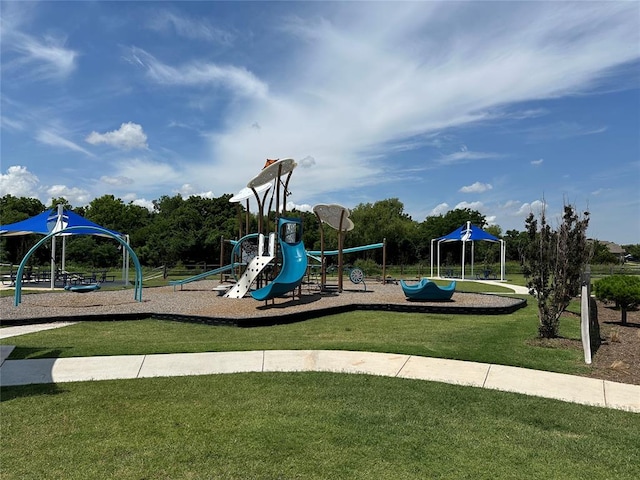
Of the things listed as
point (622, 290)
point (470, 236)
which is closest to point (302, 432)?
point (622, 290)

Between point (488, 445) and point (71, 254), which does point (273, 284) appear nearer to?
point (488, 445)

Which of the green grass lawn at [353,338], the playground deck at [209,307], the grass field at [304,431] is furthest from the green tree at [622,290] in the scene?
the grass field at [304,431]

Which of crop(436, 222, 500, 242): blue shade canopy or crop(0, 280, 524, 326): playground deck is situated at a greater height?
crop(436, 222, 500, 242): blue shade canopy

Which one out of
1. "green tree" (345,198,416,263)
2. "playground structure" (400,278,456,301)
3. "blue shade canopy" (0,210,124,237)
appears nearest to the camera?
"playground structure" (400,278,456,301)

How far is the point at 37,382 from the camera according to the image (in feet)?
20.2

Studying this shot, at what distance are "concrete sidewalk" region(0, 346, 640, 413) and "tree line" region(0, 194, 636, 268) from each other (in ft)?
105

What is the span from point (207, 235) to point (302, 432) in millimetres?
45019

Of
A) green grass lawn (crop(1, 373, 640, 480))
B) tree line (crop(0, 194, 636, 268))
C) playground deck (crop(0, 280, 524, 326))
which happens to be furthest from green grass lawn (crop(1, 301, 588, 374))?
tree line (crop(0, 194, 636, 268))

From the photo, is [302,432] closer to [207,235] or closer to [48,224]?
[48,224]

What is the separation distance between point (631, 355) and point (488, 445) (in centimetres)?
555

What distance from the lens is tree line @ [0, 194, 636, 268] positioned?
1720 inches

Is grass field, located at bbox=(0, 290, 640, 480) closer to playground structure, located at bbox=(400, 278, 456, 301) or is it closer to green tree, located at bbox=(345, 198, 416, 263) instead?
playground structure, located at bbox=(400, 278, 456, 301)

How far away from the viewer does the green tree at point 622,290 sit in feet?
→ 38.8

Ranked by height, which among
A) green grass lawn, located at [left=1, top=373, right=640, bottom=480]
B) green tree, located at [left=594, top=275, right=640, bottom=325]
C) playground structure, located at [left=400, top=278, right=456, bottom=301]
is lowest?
green grass lawn, located at [left=1, top=373, right=640, bottom=480]
